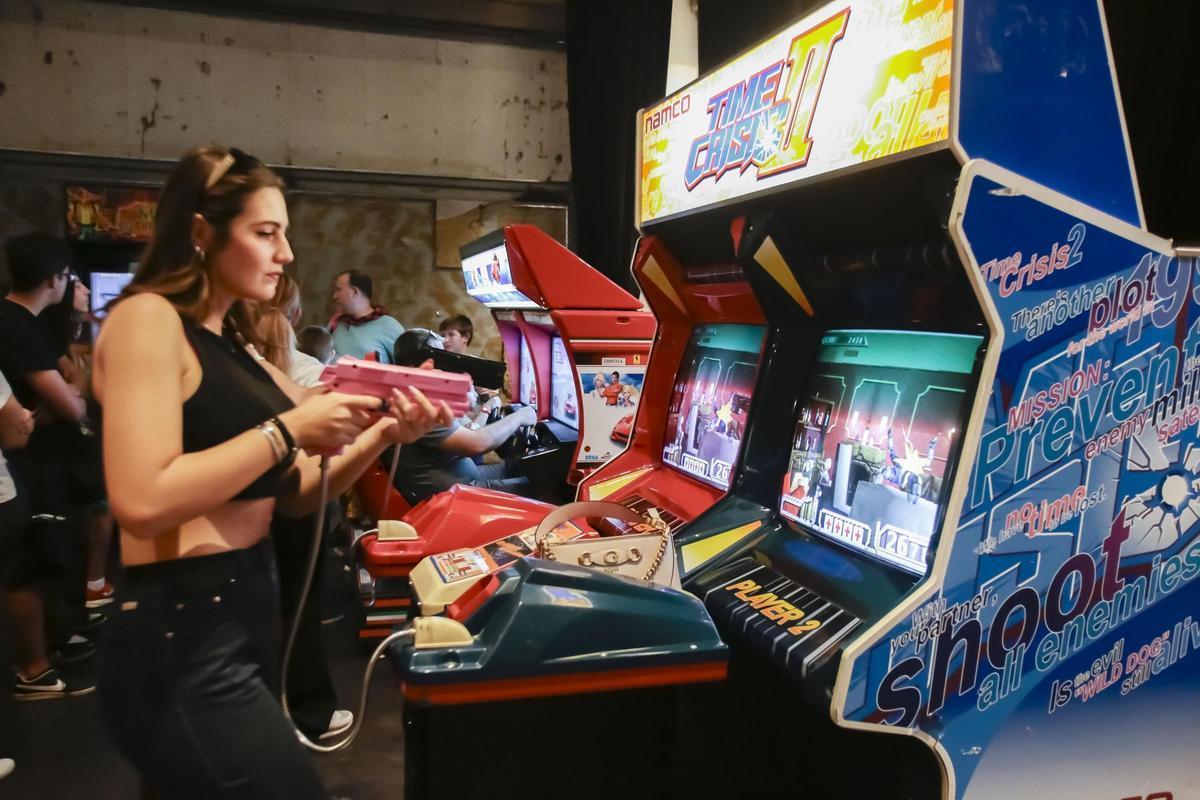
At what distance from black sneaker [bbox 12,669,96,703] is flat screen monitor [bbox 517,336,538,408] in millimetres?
2763

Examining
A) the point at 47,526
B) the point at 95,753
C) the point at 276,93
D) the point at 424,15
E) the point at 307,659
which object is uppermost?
the point at 424,15

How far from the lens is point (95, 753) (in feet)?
9.28

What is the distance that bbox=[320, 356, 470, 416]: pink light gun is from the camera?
1337 millimetres

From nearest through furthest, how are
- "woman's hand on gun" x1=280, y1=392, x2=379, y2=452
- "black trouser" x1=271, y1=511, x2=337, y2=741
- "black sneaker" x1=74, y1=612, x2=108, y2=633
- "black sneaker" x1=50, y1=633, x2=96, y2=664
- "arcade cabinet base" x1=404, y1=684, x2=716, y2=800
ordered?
"woman's hand on gun" x1=280, y1=392, x2=379, y2=452 → "arcade cabinet base" x1=404, y1=684, x2=716, y2=800 → "black trouser" x1=271, y1=511, x2=337, y2=741 → "black sneaker" x1=50, y1=633, x2=96, y2=664 → "black sneaker" x1=74, y1=612, x2=108, y2=633

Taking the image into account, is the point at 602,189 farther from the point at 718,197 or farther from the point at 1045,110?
the point at 1045,110

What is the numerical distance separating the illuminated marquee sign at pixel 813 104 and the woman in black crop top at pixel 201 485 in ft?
3.39

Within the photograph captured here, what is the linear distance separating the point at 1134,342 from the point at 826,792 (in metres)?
1.27

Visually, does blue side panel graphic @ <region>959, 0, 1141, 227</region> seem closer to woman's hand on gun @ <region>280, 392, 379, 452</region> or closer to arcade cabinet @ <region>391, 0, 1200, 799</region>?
arcade cabinet @ <region>391, 0, 1200, 799</region>

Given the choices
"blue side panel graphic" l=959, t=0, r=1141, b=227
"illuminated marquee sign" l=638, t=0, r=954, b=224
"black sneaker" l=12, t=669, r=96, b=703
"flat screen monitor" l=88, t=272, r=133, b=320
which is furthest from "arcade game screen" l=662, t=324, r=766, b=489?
"flat screen monitor" l=88, t=272, r=133, b=320

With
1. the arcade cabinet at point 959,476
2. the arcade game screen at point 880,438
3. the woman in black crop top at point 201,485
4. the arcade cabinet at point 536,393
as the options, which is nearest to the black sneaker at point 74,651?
the arcade cabinet at point 536,393

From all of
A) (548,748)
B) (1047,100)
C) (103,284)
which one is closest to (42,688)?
(548,748)

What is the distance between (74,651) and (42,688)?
407 mm

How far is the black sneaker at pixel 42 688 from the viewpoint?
3.16 meters

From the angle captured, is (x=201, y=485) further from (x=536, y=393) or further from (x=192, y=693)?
(x=536, y=393)
